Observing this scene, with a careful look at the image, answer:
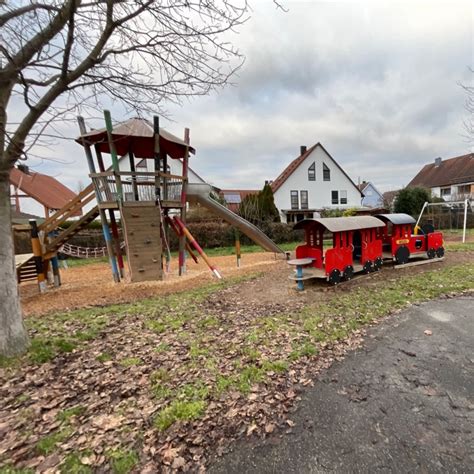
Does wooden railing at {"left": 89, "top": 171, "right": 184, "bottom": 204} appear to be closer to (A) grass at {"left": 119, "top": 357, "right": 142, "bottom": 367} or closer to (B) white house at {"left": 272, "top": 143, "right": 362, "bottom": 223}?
(A) grass at {"left": 119, "top": 357, "right": 142, "bottom": 367}

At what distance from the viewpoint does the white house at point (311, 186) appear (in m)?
28.6

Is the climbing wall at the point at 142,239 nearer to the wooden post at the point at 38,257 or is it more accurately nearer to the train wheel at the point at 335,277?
the wooden post at the point at 38,257

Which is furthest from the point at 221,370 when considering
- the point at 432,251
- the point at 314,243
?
the point at 432,251

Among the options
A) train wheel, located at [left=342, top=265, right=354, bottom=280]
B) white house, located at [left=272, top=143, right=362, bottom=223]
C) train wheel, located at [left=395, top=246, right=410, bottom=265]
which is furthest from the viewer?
white house, located at [left=272, top=143, right=362, bottom=223]

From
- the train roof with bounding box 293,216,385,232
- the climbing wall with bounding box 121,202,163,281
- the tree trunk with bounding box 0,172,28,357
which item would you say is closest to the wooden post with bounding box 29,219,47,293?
the climbing wall with bounding box 121,202,163,281

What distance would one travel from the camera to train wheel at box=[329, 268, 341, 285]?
7.03 meters

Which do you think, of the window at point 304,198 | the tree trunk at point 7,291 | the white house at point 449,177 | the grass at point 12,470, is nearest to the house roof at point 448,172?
the white house at point 449,177

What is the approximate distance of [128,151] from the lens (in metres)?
10.9

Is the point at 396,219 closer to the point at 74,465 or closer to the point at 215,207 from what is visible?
the point at 215,207

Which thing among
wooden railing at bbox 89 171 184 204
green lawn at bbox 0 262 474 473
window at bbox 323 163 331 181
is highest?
window at bbox 323 163 331 181

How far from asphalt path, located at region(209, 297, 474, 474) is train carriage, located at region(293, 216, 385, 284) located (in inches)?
128

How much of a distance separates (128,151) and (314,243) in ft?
26.7

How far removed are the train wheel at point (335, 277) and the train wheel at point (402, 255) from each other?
10.5ft

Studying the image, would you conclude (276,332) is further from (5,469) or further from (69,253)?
(69,253)
